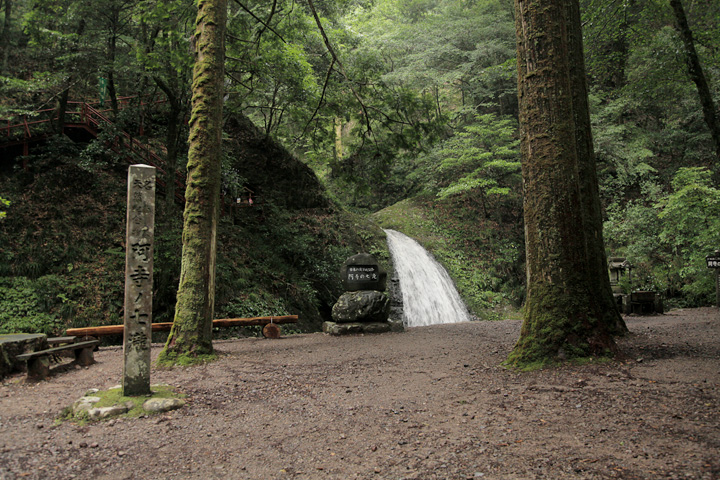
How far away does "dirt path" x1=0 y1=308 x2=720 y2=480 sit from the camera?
260cm

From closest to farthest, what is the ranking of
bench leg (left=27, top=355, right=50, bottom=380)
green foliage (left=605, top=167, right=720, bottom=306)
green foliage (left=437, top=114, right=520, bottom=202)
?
bench leg (left=27, top=355, right=50, bottom=380)
green foliage (left=605, top=167, right=720, bottom=306)
green foliage (left=437, top=114, right=520, bottom=202)

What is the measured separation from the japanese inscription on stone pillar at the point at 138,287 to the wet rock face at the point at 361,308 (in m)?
5.92

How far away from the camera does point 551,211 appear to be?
4.91 metres

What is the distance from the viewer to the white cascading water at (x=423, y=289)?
47.7 ft

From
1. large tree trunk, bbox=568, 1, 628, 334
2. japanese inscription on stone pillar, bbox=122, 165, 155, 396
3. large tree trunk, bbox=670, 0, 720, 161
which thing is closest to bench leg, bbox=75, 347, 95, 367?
japanese inscription on stone pillar, bbox=122, 165, 155, 396

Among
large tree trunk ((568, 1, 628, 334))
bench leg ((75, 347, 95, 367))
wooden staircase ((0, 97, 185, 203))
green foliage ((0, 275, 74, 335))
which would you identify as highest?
wooden staircase ((0, 97, 185, 203))

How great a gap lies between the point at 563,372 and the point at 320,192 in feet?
42.4

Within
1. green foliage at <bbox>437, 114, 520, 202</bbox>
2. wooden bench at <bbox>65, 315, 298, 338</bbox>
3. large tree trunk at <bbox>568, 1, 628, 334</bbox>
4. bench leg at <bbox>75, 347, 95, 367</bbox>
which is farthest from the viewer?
green foliage at <bbox>437, 114, 520, 202</bbox>

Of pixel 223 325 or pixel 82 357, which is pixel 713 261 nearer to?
pixel 223 325

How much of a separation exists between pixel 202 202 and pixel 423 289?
10572 millimetres

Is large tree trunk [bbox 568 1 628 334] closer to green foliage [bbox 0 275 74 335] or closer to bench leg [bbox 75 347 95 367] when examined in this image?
bench leg [bbox 75 347 95 367]

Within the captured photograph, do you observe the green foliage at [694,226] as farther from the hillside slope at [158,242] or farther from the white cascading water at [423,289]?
the hillside slope at [158,242]

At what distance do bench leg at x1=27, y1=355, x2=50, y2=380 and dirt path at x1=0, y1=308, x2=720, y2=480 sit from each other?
0.15 m

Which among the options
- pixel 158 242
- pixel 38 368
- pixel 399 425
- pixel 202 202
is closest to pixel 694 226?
pixel 399 425
